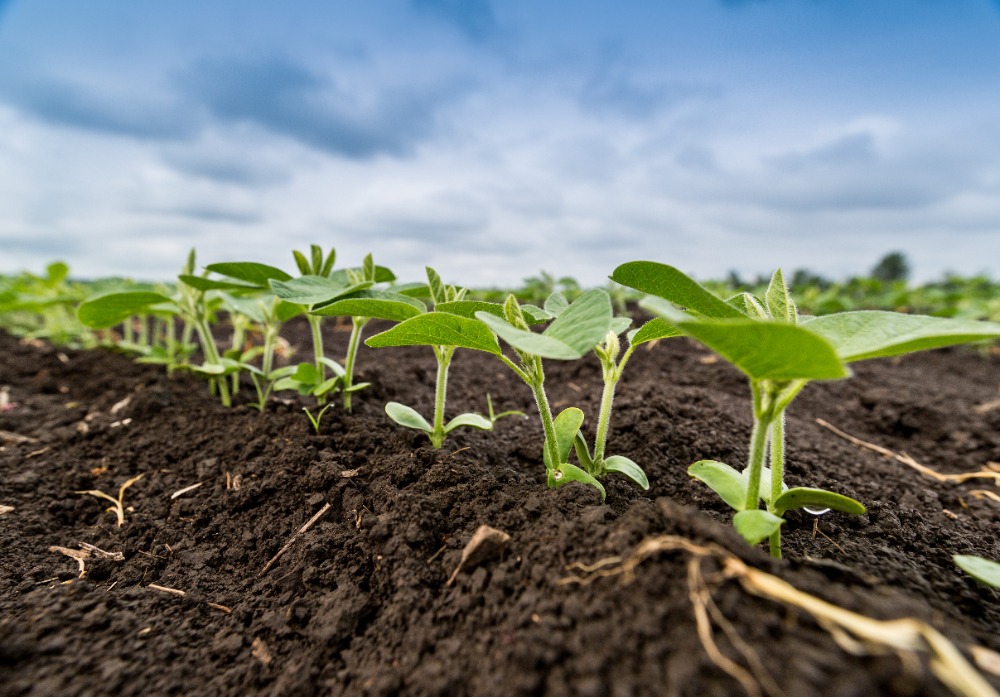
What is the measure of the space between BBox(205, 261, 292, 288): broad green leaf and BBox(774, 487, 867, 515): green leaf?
1.72 meters

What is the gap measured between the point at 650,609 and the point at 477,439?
142cm

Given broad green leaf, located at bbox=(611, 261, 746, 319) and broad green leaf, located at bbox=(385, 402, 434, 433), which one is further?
broad green leaf, located at bbox=(385, 402, 434, 433)

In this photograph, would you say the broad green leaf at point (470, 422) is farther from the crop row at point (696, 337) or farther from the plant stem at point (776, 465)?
the plant stem at point (776, 465)

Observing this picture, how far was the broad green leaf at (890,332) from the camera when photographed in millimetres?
907

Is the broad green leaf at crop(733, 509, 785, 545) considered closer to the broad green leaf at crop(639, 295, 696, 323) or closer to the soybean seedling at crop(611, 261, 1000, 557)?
the soybean seedling at crop(611, 261, 1000, 557)

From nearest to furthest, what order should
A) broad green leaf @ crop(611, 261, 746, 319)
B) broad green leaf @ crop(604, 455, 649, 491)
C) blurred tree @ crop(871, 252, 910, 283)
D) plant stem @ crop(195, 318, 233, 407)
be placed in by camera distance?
broad green leaf @ crop(611, 261, 746, 319), broad green leaf @ crop(604, 455, 649, 491), plant stem @ crop(195, 318, 233, 407), blurred tree @ crop(871, 252, 910, 283)

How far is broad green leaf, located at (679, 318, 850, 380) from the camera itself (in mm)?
840

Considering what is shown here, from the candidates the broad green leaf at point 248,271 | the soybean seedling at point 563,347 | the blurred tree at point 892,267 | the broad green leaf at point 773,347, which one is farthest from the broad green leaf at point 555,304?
the blurred tree at point 892,267

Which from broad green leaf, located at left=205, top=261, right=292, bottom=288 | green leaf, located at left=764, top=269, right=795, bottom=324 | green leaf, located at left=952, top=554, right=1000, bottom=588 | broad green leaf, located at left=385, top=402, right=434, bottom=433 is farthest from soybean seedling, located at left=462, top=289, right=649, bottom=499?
broad green leaf, located at left=205, top=261, right=292, bottom=288

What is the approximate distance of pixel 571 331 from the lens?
43.5 inches

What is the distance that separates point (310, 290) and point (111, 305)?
4.79 ft

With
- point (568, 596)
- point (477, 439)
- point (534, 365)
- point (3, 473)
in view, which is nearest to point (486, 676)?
point (568, 596)

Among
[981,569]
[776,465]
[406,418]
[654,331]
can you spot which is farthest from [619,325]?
[981,569]

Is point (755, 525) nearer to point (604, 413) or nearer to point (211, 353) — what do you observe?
point (604, 413)
